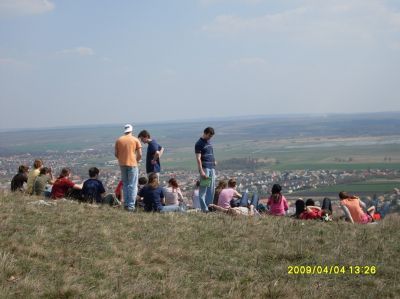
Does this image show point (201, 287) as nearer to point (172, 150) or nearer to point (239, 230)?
point (239, 230)

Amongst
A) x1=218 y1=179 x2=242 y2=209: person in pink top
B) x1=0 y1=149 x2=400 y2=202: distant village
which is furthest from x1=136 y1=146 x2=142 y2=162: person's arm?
x1=0 y1=149 x2=400 y2=202: distant village

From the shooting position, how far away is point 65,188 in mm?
11703

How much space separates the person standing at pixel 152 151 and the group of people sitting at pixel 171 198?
1.13 feet

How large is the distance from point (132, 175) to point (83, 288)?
537 cm

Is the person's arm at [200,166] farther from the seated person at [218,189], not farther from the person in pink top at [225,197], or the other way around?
the seated person at [218,189]

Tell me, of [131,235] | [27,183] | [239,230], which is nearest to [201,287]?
[131,235]

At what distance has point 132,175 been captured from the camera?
10.9m

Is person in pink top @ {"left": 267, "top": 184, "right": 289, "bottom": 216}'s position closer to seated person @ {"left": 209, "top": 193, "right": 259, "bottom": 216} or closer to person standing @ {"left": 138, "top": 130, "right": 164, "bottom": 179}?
seated person @ {"left": 209, "top": 193, "right": 259, "bottom": 216}

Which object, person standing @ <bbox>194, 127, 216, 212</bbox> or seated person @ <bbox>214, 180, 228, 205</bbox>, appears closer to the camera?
person standing @ <bbox>194, 127, 216, 212</bbox>

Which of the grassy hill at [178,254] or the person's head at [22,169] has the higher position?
the person's head at [22,169]
